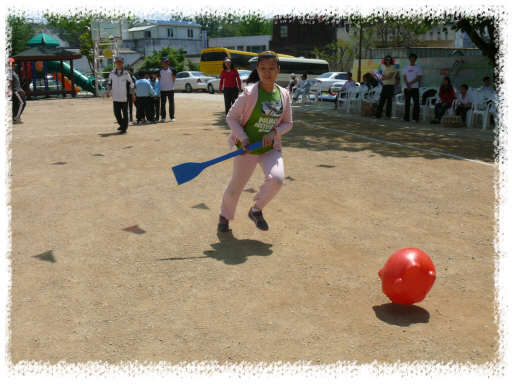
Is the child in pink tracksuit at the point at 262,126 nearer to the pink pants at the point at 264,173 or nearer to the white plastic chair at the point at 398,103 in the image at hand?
the pink pants at the point at 264,173

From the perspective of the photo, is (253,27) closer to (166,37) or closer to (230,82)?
(166,37)

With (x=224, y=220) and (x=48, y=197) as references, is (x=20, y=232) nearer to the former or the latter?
(x=48, y=197)

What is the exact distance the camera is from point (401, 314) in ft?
11.6

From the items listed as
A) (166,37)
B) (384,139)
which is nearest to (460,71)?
(384,139)

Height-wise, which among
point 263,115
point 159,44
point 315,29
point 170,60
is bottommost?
point 263,115

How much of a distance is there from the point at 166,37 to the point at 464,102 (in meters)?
63.0

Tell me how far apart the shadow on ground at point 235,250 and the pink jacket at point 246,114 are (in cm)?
97

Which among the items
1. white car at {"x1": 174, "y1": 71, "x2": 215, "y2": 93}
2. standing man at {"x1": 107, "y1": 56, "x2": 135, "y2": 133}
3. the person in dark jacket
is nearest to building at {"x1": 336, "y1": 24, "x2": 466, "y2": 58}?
white car at {"x1": 174, "y1": 71, "x2": 215, "y2": 93}

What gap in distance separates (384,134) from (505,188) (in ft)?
18.0

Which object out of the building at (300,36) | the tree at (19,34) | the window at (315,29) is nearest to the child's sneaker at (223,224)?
the tree at (19,34)

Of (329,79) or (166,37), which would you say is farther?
(166,37)

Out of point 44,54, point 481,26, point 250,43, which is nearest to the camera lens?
point 481,26

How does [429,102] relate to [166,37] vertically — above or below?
below

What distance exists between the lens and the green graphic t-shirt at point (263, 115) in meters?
4.71
